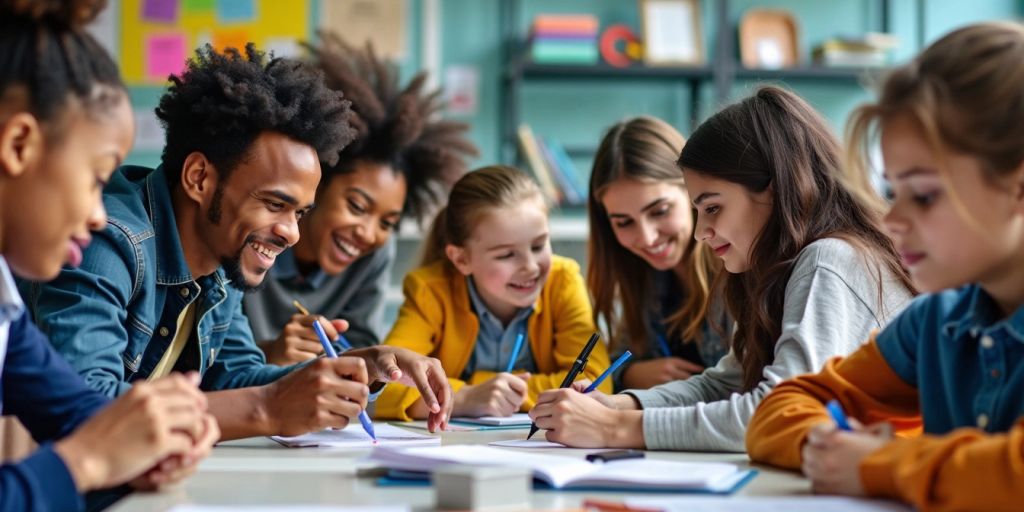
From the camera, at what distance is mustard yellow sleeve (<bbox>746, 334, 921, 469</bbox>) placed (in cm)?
124

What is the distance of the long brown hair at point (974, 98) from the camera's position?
102 cm

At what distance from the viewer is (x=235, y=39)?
161 inches

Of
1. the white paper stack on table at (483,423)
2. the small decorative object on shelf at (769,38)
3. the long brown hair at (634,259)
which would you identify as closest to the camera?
the white paper stack on table at (483,423)

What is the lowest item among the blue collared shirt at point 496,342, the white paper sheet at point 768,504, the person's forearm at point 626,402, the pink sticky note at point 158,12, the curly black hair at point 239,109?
the blue collared shirt at point 496,342

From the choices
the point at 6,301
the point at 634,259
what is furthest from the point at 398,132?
the point at 6,301

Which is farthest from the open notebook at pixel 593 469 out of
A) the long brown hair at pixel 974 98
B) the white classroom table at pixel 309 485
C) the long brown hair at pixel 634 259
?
the long brown hair at pixel 634 259

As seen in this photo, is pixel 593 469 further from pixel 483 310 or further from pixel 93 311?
pixel 483 310

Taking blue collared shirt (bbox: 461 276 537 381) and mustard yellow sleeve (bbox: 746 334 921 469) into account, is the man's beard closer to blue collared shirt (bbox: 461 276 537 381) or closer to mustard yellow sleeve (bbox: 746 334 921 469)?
blue collared shirt (bbox: 461 276 537 381)

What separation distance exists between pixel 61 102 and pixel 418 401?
3.26 feet

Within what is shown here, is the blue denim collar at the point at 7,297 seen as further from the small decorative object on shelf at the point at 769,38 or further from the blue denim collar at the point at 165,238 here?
the small decorative object on shelf at the point at 769,38

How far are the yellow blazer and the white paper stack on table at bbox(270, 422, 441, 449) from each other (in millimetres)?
608

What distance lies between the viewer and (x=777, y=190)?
1.63 metres

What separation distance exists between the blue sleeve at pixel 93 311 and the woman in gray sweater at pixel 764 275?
1.91 ft

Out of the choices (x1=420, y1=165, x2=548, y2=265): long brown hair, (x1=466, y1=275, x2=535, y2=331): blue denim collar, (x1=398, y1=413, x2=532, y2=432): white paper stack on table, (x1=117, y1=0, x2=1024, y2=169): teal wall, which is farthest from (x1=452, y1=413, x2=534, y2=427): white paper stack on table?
(x1=117, y1=0, x2=1024, y2=169): teal wall
